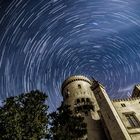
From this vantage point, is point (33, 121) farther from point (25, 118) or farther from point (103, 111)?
point (103, 111)

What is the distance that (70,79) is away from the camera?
5191cm

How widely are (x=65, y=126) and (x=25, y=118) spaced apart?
5.74m

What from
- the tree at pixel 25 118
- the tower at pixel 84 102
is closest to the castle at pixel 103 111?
the tower at pixel 84 102

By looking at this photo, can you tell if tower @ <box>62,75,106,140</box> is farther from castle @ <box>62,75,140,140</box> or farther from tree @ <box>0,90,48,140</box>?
tree @ <box>0,90,48,140</box>

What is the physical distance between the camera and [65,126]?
85.9 ft

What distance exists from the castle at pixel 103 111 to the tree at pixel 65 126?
4869 mm

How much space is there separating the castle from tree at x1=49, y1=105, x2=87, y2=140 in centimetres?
487

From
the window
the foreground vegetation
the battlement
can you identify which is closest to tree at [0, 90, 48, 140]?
the foreground vegetation

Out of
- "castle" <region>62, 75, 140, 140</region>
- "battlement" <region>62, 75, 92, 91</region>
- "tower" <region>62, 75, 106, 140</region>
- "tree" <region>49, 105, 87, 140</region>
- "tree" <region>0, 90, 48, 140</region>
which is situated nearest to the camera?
"tree" <region>0, 90, 48, 140</region>

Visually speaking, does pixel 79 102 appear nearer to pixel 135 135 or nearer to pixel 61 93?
pixel 61 93

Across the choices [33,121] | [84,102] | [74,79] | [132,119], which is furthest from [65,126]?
[74,79]

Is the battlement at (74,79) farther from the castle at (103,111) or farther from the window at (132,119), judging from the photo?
the window at (132,119)

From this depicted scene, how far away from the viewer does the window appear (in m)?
31.1

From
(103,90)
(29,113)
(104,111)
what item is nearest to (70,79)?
(103,90)
